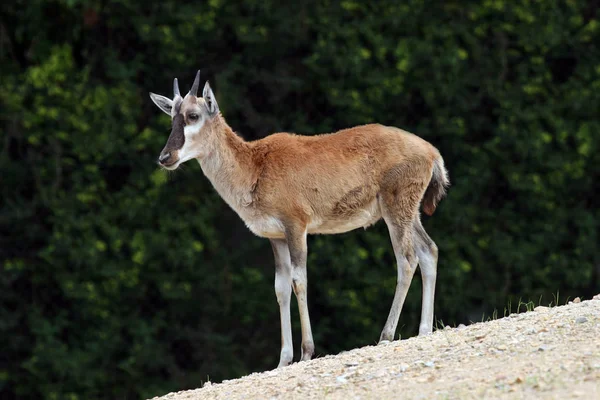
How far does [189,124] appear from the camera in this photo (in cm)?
894

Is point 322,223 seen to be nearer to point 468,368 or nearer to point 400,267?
point 400,267

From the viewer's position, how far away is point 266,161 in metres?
9.09

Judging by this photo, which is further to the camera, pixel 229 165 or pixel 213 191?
pixel 213 191

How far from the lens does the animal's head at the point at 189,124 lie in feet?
28.9

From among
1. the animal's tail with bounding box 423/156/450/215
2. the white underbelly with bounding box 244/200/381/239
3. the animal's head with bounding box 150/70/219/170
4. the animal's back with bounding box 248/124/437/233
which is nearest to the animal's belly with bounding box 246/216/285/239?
the white underbelly with bounding box 244/200/381/239

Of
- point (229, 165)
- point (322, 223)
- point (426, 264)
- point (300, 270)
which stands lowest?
point (426, 264)

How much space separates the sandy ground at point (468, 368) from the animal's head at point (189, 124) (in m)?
1.87

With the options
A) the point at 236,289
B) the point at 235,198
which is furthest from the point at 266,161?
the point at 236,289

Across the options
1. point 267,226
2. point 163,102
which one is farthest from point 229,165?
point 163,102

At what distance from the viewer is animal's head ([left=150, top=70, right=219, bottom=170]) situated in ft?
28.9

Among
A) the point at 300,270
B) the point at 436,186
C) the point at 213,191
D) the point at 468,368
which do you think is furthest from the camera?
the point at 213,191

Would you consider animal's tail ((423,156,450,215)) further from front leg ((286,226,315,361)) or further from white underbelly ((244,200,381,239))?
front leg ((286,226,315,361))

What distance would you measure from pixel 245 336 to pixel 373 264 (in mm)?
1567

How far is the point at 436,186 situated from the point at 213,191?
131 inches
